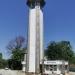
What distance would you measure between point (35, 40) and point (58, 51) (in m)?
26.6

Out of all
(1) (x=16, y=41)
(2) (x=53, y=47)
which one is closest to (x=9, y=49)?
(1) (x=16, y=41)

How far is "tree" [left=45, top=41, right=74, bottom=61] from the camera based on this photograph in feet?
244

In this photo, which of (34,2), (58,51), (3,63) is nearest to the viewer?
(34,2)

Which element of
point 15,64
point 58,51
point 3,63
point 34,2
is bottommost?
point 3,63

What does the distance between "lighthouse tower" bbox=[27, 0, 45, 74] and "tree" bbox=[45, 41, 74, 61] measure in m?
23.0

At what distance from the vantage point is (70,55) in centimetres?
7856

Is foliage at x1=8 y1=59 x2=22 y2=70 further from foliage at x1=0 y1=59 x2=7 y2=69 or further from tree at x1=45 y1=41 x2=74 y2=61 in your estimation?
foliage at x1=0 y1=59 x2=7 y2=69

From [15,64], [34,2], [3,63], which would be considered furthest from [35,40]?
[3,63]

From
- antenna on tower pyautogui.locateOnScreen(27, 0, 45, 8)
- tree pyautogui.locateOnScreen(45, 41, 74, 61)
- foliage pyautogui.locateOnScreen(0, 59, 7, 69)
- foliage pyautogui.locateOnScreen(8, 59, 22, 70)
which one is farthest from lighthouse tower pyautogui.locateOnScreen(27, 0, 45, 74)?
foliage pyautogui.locateOnScreen(0, 59, 7, 69)

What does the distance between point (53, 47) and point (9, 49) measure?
1467cm

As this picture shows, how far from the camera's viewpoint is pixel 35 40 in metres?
50.4

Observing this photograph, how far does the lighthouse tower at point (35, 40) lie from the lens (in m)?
50.0

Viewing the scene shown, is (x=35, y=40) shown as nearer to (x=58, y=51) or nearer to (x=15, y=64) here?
(x=15, y=64)

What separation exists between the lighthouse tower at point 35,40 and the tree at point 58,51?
23.0 meters
